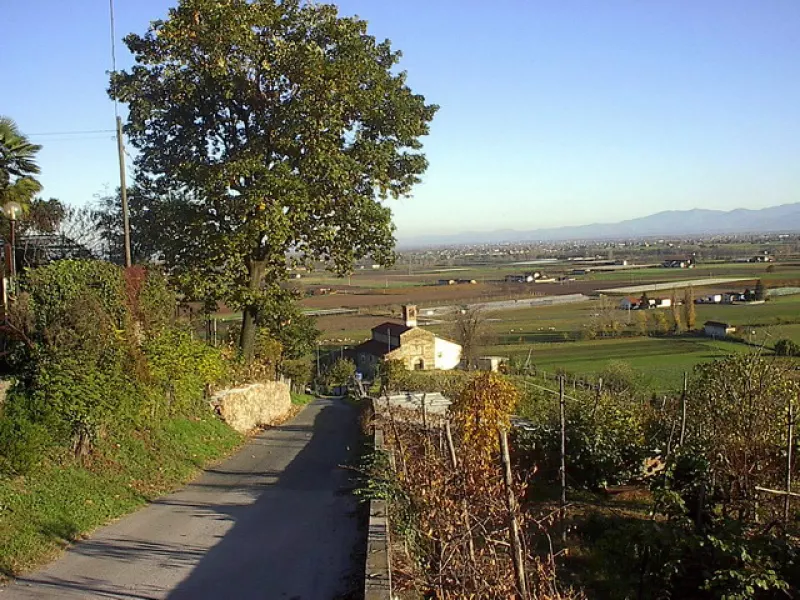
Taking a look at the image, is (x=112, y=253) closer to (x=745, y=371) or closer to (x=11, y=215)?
(x=11, y=215)

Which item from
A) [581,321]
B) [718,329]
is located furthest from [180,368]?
[581,321]

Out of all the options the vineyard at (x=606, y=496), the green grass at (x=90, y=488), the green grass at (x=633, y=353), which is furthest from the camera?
the green grass at (x=633, y=353)

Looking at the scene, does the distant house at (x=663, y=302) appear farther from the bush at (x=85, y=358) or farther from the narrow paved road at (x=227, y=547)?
the bush at (x=85, y=358)

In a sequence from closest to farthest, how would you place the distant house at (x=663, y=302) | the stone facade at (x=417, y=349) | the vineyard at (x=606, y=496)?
the vineyard at (x=606, y=496), the stone facade at (x=417, y=349), the distant house at (x=663, y=302)

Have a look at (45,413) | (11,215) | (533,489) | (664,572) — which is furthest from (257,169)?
(664,572)

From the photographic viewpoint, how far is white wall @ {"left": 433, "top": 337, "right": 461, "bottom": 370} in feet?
155

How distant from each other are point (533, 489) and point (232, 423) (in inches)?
260

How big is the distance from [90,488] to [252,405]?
7.69m

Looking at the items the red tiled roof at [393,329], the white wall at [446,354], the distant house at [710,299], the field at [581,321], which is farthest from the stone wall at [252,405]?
the distant house at [710,299]

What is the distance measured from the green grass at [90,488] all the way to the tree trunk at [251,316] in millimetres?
4553

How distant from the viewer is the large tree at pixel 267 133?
14.6 meters

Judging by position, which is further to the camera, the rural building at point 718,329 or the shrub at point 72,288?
the rural building at point 718,329

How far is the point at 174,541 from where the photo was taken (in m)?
7.91

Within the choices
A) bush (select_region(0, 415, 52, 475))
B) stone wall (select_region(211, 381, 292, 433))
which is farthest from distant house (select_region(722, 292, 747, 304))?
bush (select_region(0, 415, 52, 475))
